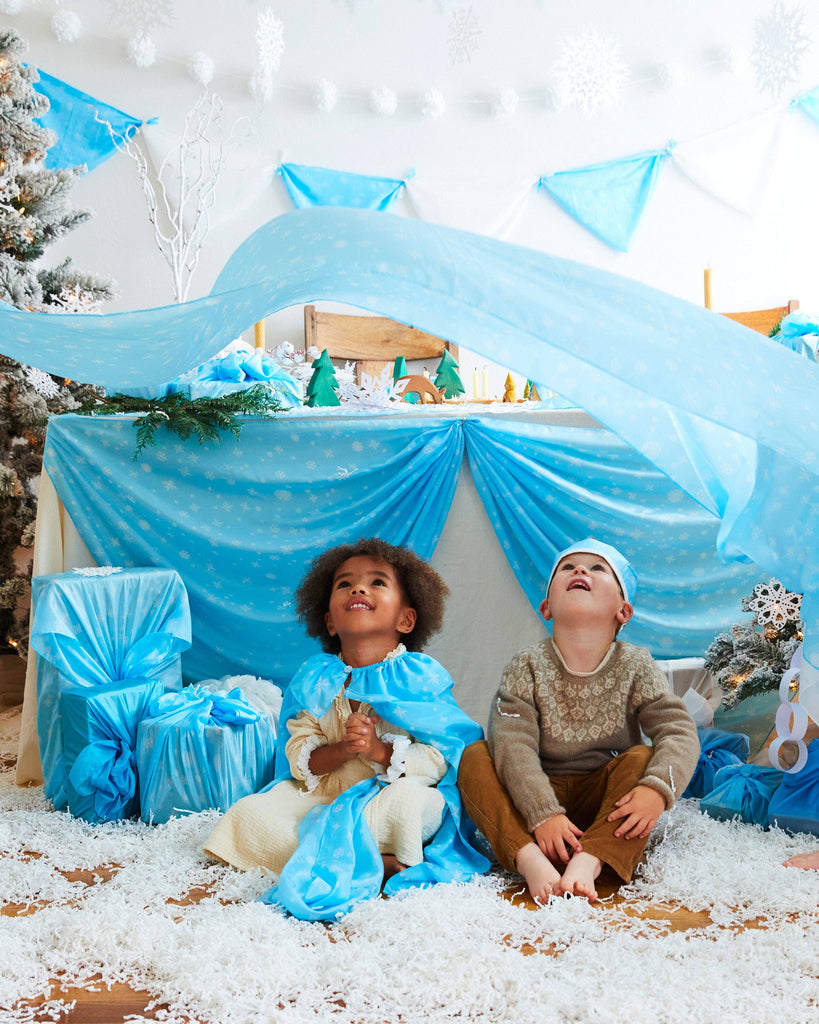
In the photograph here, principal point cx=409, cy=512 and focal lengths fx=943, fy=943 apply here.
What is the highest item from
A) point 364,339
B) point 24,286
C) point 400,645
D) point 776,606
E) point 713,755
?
point 364,339

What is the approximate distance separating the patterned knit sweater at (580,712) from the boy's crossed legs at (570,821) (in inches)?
1.5

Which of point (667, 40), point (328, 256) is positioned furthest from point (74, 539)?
point (667, 40)

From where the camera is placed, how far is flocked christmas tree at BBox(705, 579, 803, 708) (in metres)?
2.23

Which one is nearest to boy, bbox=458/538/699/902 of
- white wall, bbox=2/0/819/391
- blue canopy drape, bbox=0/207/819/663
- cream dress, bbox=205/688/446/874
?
cream dress, bbox=205/688/446/874

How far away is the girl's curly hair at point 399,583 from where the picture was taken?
2031mm

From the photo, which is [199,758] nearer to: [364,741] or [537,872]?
[364,741]

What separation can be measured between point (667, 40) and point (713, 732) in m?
4.03

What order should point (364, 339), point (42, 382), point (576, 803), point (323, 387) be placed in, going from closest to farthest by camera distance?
point (576, 803) → point (323, 387) → point (42, 382) → point (364, 339)

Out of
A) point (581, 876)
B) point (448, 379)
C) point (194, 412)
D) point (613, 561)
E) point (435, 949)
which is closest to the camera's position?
point (435, 949)

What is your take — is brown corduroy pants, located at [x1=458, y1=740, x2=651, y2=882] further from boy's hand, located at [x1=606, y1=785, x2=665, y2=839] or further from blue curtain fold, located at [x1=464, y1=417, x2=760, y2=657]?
blue curtain fold, located at [x1=464, y1=417, x2=760, y2=657]

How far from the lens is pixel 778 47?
4855 mm

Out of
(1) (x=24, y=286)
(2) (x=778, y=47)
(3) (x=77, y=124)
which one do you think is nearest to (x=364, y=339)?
(3) (x=77, y=124)

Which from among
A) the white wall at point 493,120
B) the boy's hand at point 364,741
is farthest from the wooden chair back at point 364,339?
the boy's hand at point 364,741

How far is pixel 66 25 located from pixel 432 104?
1817 mm
